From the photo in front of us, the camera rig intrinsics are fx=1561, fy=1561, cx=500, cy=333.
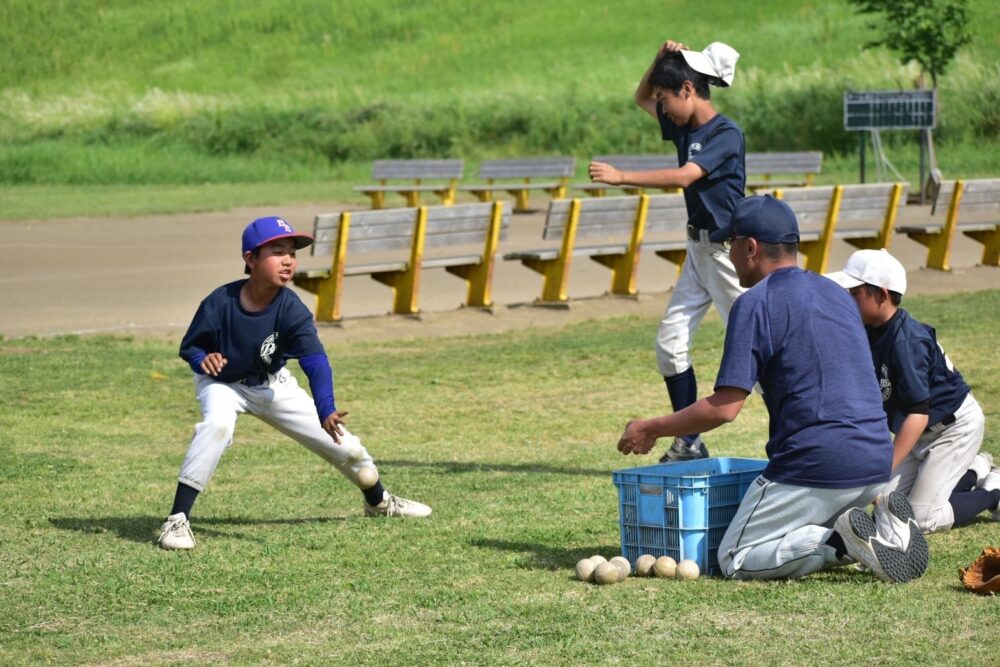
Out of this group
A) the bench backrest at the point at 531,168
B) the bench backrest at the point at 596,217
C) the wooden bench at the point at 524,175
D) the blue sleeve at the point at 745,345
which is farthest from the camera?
the bench backrest at the point at 531,168

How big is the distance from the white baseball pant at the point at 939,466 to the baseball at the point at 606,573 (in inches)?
61.5

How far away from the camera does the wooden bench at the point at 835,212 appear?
17609mm

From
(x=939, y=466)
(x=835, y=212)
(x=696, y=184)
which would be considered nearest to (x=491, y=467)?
(x=696, y=184)

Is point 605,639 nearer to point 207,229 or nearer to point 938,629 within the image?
point 938,629

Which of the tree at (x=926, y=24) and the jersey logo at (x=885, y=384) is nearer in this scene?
the jersey logo at (x=885, y=384)

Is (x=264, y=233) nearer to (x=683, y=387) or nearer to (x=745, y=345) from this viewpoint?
(x=745, y=345)

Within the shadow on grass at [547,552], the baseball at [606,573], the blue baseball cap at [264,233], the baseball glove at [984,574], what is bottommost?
the shadow on grass at [547,552]

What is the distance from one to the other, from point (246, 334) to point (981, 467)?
3389mm

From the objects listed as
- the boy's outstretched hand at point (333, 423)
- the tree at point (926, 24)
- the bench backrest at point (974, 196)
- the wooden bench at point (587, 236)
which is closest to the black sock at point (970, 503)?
the boy's outstretched hand at point (333, 423)

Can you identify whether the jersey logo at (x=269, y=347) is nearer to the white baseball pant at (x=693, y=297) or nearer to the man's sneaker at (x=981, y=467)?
the white baseball pant at (x=693, y=297)

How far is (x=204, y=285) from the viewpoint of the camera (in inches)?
698

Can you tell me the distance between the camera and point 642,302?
16.3 m

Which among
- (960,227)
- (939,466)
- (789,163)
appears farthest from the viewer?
(789,163)

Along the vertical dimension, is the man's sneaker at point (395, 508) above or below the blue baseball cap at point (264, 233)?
below
